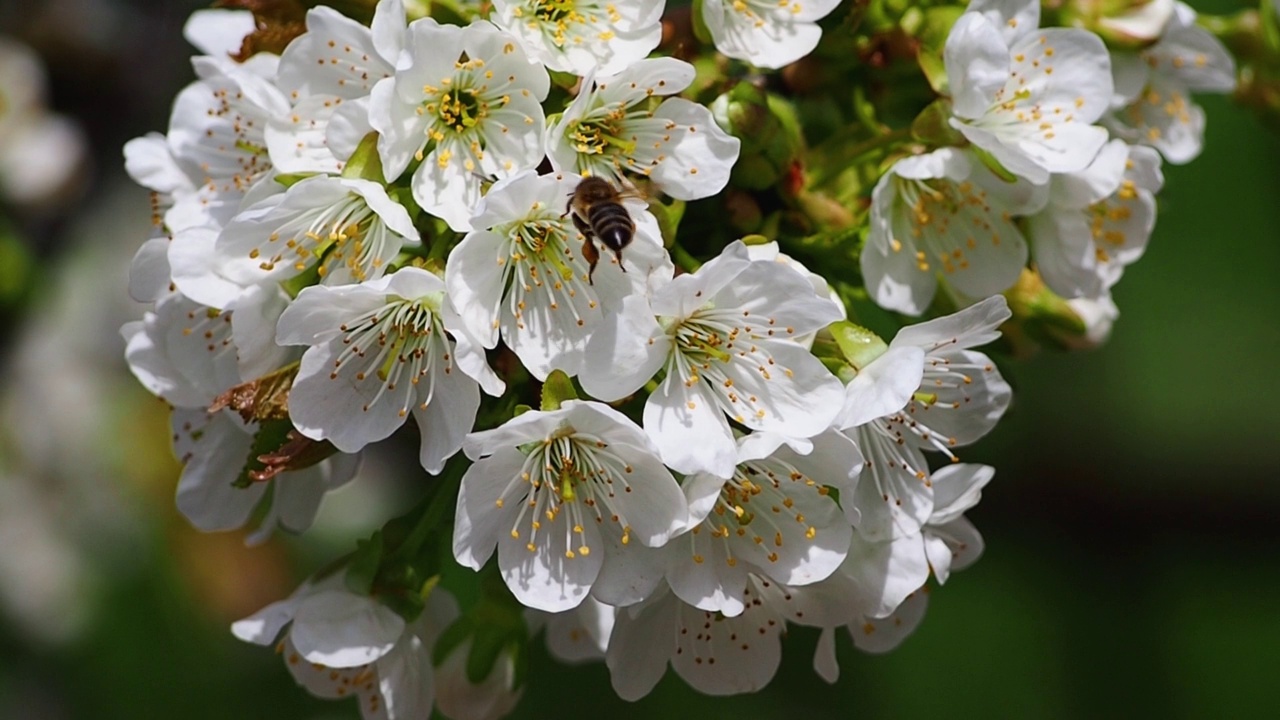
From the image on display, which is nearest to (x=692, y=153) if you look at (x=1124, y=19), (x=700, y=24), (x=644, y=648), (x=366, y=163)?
(x=700, y=24)

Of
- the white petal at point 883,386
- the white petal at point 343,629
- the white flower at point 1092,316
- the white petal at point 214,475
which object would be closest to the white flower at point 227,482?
the white petal at point 214,475

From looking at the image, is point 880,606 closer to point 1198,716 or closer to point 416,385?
point 416,385

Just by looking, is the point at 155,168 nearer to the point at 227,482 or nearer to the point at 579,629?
the point at 227,482

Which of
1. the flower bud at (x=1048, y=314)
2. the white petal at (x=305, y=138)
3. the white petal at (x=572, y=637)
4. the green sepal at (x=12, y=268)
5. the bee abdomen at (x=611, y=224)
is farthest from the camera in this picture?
the green sepal at (x=12, y=268)

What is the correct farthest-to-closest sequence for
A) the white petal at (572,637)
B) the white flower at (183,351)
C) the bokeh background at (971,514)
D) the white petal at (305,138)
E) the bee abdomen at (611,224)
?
the bokeh background at (971,514) → the white petal at (572,637) → the white flower at (183,351) → the white petal at (305,138) → the bee abdomen at (611,224)

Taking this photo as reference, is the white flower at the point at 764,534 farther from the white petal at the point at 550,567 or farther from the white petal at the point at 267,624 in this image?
the white petal at the point at 267,624

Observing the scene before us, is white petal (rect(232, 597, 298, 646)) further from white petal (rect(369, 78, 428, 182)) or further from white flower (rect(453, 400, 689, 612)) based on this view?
white petal (rect(369, 78, 428, 182))

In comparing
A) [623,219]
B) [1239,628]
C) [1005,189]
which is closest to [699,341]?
[623,219]
